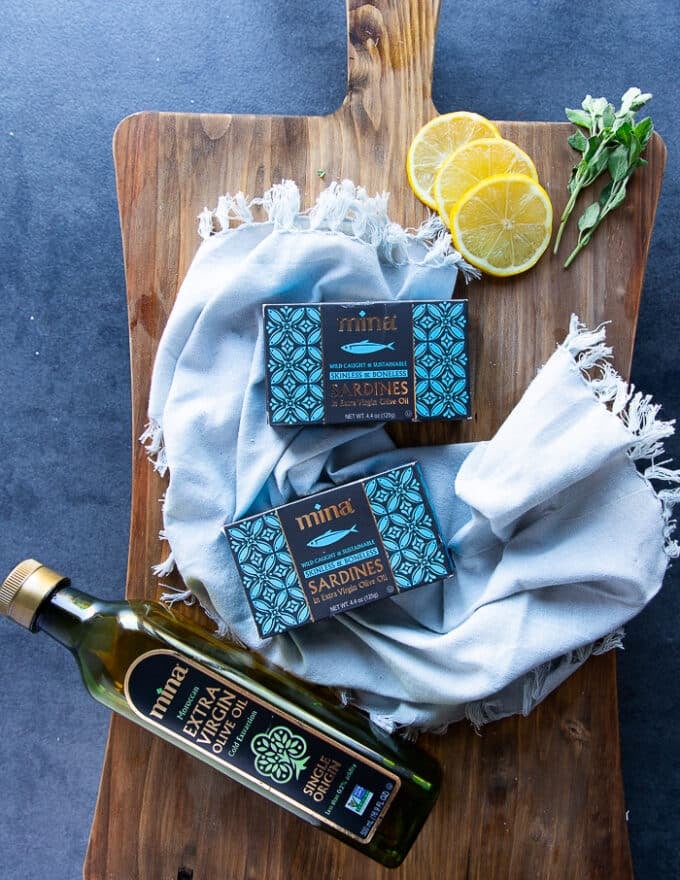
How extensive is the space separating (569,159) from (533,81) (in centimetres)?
44

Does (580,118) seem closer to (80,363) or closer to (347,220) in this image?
(347,220)

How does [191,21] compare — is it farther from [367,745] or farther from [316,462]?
[367,745]

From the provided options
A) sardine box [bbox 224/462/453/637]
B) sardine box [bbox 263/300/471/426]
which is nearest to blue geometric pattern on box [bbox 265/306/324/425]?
sardine box [bbox 263/300/471/426]

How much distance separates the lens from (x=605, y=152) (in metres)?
1.00

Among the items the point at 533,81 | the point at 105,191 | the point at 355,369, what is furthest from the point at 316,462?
the point at 533,81

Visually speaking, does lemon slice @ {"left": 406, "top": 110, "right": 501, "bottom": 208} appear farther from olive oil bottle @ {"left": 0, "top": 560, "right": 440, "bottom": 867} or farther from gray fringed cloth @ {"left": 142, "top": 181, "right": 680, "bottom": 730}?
olive oil bottle @ {"left": 0, "top": 560, "right": 440, "bottom": 867}

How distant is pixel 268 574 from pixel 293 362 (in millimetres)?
267

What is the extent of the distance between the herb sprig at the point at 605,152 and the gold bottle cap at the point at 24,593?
2.60ft

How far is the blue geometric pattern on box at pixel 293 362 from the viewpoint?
932 mm

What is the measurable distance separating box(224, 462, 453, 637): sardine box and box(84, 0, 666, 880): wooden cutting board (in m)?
0.13

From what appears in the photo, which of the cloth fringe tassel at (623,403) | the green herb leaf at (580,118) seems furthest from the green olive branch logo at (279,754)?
the green herb leaf at (580,118)

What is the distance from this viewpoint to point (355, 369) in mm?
933

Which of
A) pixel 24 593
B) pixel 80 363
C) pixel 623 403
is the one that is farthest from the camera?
pixel 80 363

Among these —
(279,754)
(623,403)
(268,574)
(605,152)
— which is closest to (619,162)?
(605,152)
